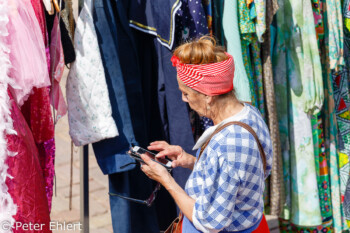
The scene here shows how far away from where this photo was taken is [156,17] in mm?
2469

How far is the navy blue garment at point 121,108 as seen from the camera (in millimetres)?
2383

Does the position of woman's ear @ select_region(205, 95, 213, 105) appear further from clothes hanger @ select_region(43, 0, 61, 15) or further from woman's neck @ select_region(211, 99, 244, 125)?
clothes hanger @ select_region(43, 0, 61, 15)

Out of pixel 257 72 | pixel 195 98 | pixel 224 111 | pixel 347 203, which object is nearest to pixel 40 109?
pixel 195 98

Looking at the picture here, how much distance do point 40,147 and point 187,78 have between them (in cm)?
74

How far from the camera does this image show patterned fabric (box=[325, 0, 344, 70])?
3.03 m

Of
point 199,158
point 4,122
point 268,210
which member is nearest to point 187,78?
point 199,158

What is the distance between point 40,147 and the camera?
2.25 meters

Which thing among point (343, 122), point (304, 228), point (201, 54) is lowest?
point (304, 228)

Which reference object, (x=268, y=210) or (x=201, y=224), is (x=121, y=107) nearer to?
(x=201, y=224)

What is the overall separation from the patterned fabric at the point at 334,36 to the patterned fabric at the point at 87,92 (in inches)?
57.1

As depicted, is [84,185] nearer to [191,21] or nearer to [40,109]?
[40,109]

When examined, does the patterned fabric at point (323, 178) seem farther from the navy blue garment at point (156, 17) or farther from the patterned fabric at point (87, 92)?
the patterned fabric at point (87, 92)

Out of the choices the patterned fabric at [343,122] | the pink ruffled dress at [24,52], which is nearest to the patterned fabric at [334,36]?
the patterned fabric at [343,122]

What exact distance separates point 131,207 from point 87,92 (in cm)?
68
